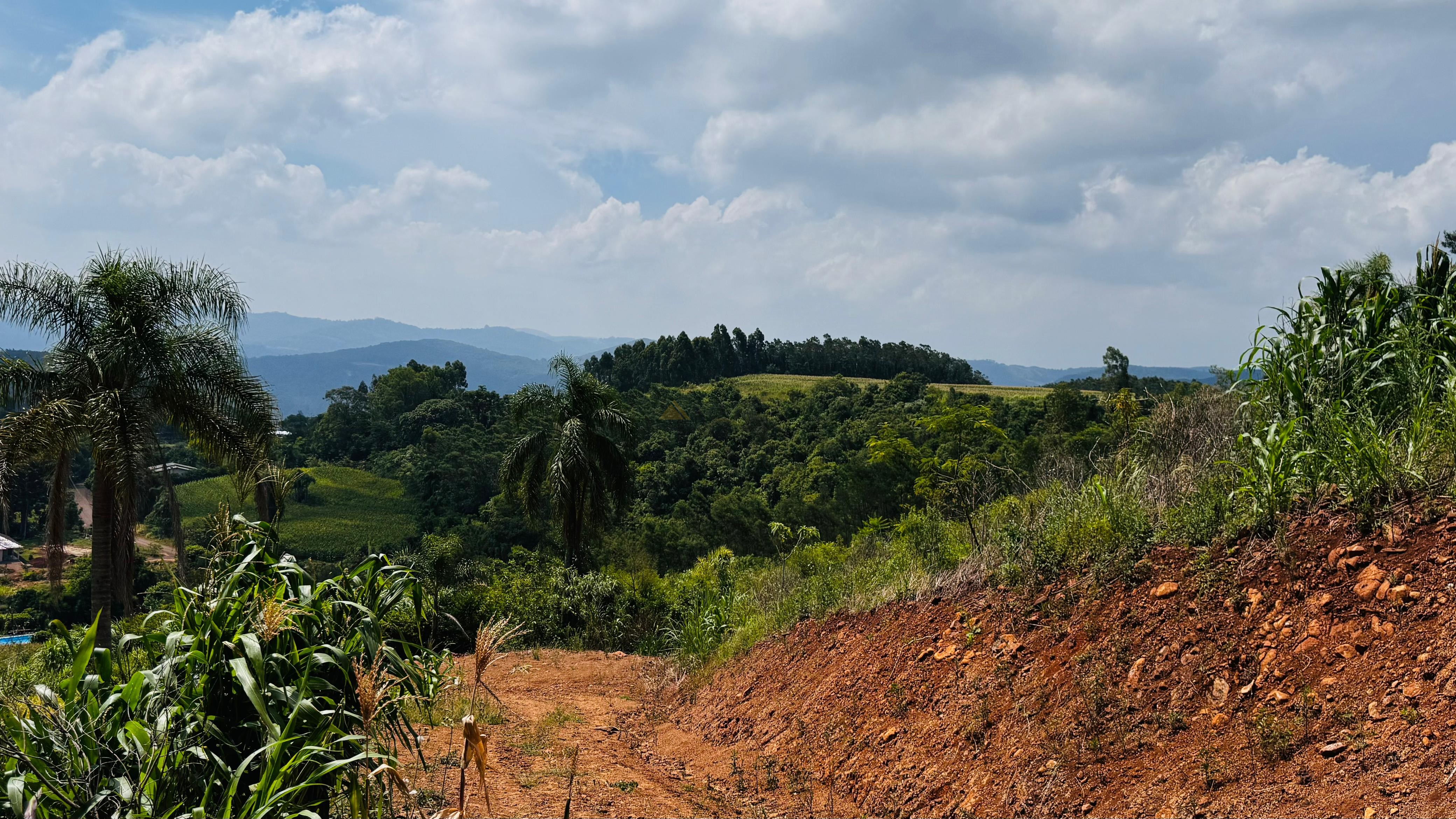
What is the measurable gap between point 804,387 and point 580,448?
48.8 meters

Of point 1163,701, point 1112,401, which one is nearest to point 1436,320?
point 1163,701

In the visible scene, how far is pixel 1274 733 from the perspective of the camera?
11.1 ft

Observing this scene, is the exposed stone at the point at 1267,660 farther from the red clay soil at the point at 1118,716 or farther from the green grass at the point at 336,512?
the green grass at the point at 336,512

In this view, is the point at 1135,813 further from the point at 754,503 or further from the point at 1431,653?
the point at 754,503

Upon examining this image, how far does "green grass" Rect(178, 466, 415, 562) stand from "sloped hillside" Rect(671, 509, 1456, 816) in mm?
34227

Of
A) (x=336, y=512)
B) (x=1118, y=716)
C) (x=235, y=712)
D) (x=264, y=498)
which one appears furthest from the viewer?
(x=336, y=512)

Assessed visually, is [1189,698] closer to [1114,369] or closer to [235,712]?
[235,712]

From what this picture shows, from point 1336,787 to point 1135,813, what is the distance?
2.44 feet

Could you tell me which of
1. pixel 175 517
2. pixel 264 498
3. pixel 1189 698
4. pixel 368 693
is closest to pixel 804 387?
pixel 264 498

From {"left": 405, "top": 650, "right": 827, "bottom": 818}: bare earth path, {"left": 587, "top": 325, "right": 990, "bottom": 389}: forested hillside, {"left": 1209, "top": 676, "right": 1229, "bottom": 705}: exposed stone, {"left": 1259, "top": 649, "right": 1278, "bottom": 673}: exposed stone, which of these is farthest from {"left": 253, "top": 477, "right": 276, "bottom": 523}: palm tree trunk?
{"left": 587, "top": 325, "right": 990, "bottom": 389}: forested hillside

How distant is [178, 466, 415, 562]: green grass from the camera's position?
4159cm

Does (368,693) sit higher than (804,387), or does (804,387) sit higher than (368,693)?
(804,387)

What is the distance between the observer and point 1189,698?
12.7 ft

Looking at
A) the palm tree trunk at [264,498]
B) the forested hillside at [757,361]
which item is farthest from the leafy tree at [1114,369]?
the palm tree trunk at [264,498]
